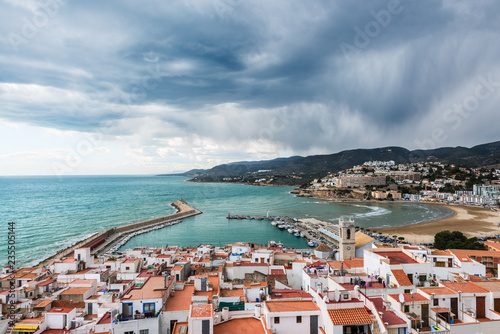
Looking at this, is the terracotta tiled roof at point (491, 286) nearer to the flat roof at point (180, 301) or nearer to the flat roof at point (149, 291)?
the flat roof at point (180, 301)

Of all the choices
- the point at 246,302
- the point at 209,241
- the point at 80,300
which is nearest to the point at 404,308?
the point at 246,302

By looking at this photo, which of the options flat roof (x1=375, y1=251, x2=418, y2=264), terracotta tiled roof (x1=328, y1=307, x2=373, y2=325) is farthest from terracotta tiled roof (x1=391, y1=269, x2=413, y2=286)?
terracotta tiled roof (x1=328, y1=307, x2=373, y2=325)

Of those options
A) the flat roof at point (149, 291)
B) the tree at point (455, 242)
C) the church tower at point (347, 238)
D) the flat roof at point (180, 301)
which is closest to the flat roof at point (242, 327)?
the flat roof at point (180, 301)

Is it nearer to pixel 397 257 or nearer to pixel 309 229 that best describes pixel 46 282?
pixel 397 257

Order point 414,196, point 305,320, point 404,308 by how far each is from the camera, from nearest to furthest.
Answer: point 305,320, point 404,308, point 414,196

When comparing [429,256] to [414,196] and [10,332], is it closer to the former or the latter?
[10,332]

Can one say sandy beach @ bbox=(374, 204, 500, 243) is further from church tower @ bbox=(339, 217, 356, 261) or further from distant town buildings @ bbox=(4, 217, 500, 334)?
distant town buildings @ bbox=(4, 217, 500, 334)
